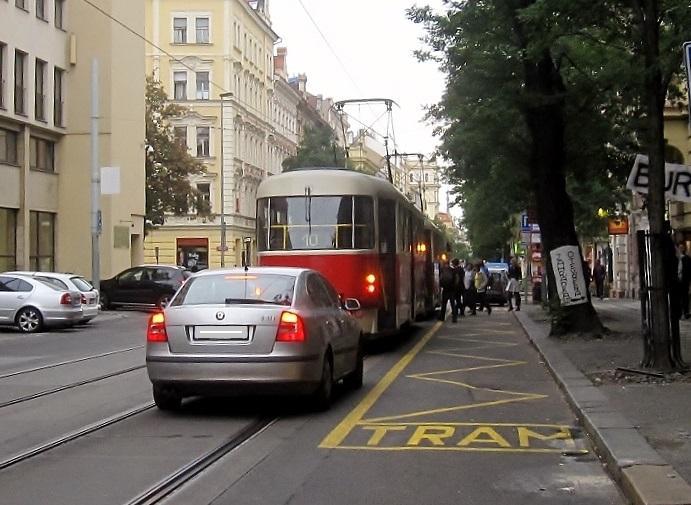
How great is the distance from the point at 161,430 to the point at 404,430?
2.34 meters

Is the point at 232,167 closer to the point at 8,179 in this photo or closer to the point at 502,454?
the point at 8,179

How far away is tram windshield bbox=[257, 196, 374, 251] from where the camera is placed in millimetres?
Result: 17516

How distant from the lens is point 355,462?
8.39 m

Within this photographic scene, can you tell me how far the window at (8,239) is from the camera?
1519 inches

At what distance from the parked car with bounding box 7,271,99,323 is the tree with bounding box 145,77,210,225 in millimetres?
24652

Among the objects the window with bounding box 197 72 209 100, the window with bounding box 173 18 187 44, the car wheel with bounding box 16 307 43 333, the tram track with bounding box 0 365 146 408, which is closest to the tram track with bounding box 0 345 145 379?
the tram track with bounding box 0 365 146 408

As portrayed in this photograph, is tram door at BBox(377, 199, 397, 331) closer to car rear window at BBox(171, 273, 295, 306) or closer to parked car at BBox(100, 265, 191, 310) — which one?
car rear window at BBox(171, 273, 295, 306)

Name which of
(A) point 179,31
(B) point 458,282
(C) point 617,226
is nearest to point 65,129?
(B) point 458,282

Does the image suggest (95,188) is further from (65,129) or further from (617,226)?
(617,226)

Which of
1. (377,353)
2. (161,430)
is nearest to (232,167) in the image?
(377,353)

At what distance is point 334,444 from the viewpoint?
9.23m

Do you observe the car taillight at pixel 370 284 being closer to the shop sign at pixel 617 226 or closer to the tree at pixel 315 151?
the shop sign at pixel 617 226

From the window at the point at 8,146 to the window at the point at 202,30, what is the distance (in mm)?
31156

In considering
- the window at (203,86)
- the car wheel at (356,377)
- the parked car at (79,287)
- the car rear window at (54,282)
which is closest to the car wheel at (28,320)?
the car rear window at (54,282)
